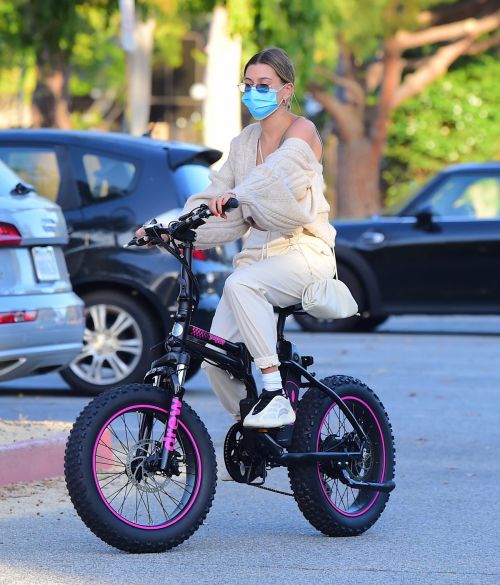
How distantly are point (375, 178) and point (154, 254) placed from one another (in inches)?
887

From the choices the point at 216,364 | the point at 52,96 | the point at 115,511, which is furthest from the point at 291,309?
the point at 52,96

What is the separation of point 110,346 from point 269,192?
5.12 m

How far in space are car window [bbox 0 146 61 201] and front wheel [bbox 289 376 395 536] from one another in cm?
506

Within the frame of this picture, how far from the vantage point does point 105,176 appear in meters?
11.2

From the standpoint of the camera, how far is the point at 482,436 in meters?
9.45

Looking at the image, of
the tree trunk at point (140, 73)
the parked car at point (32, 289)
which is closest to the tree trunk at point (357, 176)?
the tree trunk at point (140, 73)

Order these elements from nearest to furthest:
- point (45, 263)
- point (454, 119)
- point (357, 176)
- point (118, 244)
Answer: point (45, 263) < point (118, 244) < point (357, 176) < point (454, 119)

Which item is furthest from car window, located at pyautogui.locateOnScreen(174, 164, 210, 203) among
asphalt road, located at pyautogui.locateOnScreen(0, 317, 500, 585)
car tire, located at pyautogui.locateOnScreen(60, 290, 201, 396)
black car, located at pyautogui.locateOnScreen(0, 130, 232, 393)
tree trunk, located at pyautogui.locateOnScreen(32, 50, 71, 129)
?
tree trunk, located at pyautogui.locateOnScreen(32, 50, 71, 129)

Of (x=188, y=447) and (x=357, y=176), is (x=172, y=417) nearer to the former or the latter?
(x=188, y=447)

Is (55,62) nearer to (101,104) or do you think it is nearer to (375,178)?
(375,178)

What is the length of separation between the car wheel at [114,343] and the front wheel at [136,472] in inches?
193

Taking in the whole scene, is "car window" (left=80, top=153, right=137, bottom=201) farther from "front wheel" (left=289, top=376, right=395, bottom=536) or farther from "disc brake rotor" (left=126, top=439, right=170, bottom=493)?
"disc brake rotor" (left=126, top=439, right=170, bottom=493)

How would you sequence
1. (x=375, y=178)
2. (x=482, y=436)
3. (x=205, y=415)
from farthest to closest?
(x=375, y=178), (x=205, y=415), (x=482, y=436)

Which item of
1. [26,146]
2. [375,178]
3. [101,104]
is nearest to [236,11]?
[26,146]
